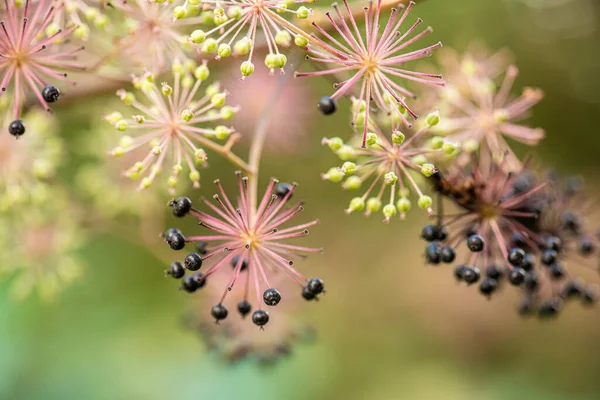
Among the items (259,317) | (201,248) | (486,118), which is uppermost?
(486,118)

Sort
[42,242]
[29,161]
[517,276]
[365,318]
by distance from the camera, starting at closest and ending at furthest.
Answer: [517,276] → [29,161] → [42,242] → [365,318]

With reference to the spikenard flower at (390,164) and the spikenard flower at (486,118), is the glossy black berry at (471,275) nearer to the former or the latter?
the spikenard flower at (390,164)

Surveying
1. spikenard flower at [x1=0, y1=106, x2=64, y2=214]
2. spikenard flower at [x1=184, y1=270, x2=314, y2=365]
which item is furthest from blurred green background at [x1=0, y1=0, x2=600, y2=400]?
spikenard flower at [x1=0, y1=106, x2=64, y2=214]

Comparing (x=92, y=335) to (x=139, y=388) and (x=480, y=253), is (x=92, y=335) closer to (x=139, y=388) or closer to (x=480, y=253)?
(x=139, y=388)

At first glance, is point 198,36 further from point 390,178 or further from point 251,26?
point 390,178

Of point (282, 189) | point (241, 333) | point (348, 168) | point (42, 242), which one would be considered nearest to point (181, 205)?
point (282, 189)

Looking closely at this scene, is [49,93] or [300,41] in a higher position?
[300,41]

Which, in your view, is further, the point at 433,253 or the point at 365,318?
the point at 365,318
